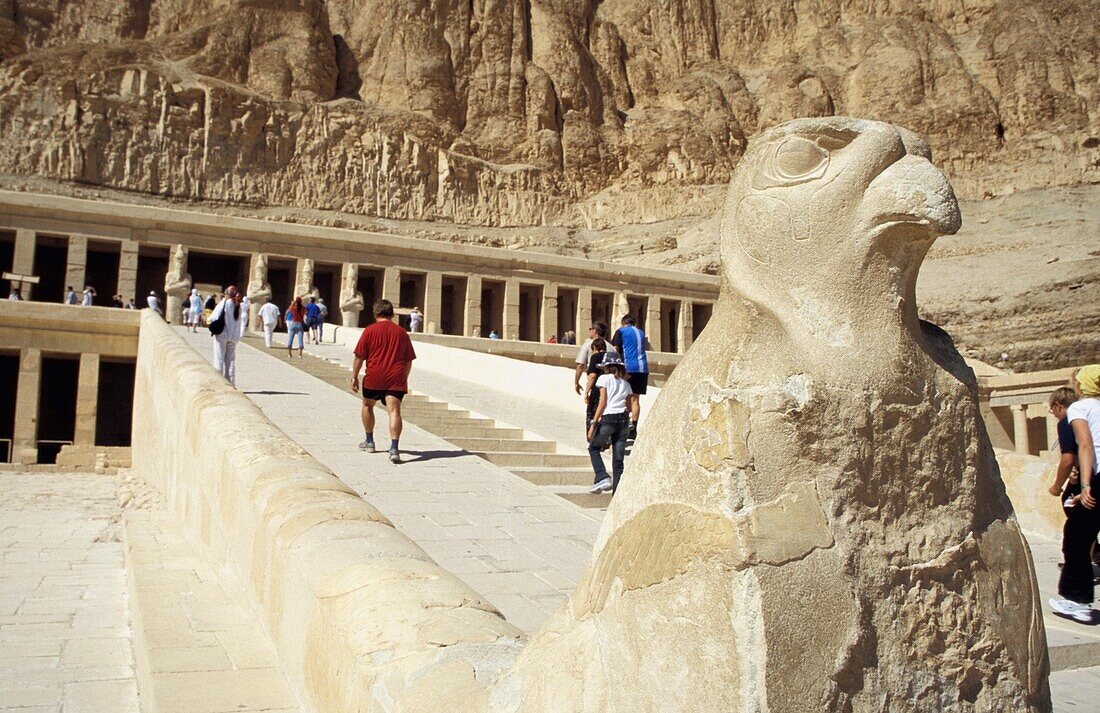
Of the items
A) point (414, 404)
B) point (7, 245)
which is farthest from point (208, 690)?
point (7, 245)

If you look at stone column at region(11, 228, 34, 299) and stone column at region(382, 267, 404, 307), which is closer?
stone column at region(11, 228, 34, 299)

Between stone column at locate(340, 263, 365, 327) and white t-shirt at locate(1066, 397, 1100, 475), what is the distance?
66.8 feet

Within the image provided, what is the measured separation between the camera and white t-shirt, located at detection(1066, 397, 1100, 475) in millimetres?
4633

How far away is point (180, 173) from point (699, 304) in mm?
26119

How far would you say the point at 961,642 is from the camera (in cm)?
171

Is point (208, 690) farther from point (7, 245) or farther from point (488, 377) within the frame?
point (7, 245)

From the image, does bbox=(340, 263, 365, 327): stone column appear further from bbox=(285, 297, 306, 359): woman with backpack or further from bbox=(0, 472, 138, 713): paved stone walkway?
bbox=(0, 472, 138, 713): paved stone walkway

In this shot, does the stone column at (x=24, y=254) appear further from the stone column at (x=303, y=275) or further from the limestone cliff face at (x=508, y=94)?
the limestone cliff face at (x=508, y=94)

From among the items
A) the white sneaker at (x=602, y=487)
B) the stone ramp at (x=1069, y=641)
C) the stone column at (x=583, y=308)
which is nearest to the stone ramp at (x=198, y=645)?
the stone ramp at (x=1069, y=641)

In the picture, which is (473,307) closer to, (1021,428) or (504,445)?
(1021,428)

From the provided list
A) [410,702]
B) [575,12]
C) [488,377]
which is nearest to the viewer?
[410,702]

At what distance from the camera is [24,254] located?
82.1 ft

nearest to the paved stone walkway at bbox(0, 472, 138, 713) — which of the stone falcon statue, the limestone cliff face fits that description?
the stone falcon statue

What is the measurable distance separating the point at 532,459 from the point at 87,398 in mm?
13079
